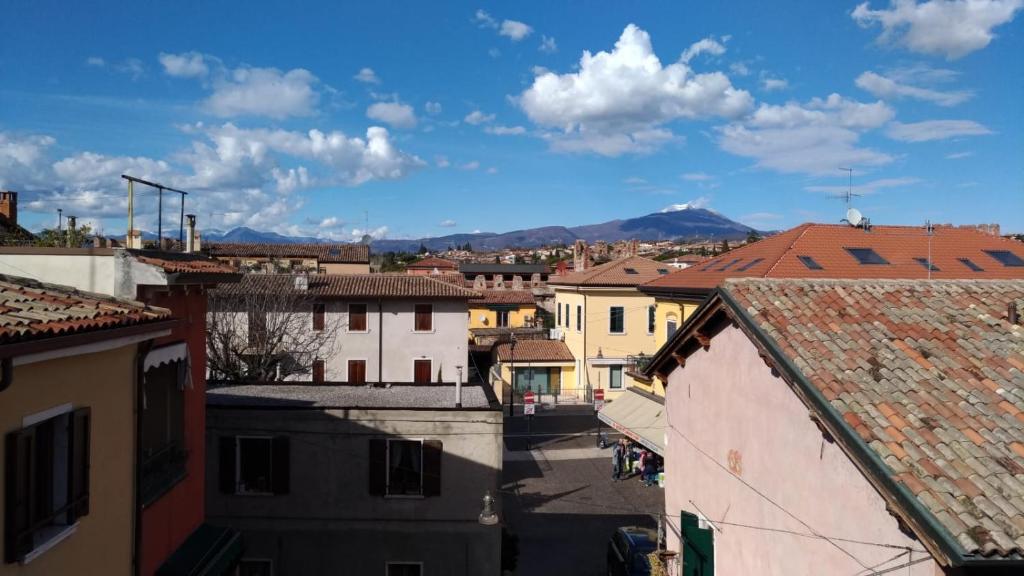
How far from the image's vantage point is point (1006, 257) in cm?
2503

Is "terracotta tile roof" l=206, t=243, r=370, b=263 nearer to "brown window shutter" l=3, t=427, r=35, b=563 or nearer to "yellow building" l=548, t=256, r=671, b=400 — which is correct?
"yellow building" l=548, t=256, r=671, b=400

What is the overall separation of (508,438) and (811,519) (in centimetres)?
2366

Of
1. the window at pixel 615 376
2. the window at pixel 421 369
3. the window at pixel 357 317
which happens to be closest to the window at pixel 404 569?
the window at pixel 421 369

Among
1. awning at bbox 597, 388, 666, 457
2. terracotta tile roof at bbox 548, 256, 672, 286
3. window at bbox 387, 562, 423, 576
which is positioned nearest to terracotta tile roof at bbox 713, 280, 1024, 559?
window at bbox 387, 562, 423, 576

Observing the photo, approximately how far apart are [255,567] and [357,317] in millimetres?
18003

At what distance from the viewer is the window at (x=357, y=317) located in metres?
31.1

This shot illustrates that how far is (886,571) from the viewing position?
621 centimetres

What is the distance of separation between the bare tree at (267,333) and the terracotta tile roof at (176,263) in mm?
14036

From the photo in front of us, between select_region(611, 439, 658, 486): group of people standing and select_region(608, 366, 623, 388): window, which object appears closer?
select_region(611, 439, 658, 486): group of people standing

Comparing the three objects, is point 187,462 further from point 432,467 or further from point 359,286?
point 359,286

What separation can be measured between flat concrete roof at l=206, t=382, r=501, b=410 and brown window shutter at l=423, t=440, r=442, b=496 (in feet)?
2.40

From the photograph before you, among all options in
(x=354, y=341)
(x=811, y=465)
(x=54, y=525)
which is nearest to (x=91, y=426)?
(x=54, y=525)

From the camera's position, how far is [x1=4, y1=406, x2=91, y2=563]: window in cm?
535

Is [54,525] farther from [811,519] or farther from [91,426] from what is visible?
[811,519]
